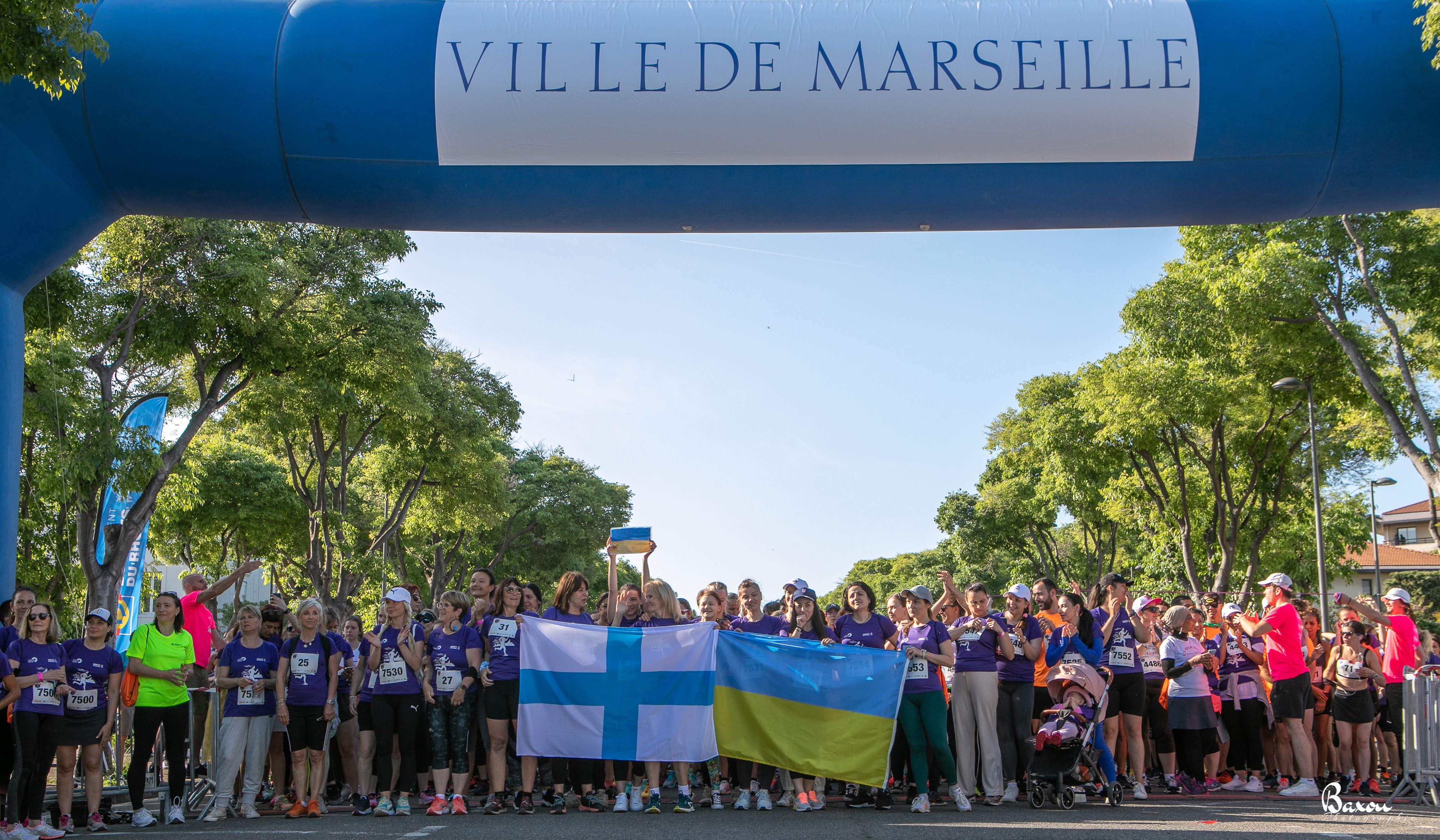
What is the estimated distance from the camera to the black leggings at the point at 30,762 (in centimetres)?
769

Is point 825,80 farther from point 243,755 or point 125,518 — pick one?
point 125,518

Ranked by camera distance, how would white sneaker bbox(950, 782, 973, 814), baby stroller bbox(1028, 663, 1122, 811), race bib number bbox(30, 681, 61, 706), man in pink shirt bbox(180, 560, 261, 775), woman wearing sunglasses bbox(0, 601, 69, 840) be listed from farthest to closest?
man in pink shirt bbox(180, 560, 261, 775) → baby stroller bbox(1028, 663, 1122, 811) → white sneaker bbox(950, 782, 973, 814) → race bib number bbox(30, 681, 61, 706) → woman wearing sunglasses bbox(0, 601, 69, 840)

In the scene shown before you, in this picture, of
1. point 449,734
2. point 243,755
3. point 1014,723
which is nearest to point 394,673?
point 449,734

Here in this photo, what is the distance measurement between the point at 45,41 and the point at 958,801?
7.82 meters

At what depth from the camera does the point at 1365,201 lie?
784 cm

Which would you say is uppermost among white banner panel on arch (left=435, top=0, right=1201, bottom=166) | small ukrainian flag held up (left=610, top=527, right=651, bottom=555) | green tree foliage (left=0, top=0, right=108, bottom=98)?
white banner panel on arch (left=435, top=0, right=1201, bottom=166)

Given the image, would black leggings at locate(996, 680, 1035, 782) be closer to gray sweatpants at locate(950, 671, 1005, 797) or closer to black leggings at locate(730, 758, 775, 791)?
gray sweatpants at locate(950, 671, 1005, 797)

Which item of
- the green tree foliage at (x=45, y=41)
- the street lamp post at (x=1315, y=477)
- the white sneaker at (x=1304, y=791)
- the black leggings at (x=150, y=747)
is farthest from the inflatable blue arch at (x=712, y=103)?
the street lamp post at (x=1315, y=477)

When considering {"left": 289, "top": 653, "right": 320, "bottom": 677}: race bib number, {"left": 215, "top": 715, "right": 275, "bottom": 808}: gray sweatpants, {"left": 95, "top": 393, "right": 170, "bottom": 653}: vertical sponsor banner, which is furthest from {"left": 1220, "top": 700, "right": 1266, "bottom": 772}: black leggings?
{"left": 95, "top": 393, "right": 170, "bottom": 653}: vertical sponsor banner

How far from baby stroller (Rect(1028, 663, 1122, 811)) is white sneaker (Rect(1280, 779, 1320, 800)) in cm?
198

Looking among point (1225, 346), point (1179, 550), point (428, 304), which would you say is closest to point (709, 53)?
point (428, 304)

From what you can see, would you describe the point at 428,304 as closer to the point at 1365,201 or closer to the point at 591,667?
the point at 591,667

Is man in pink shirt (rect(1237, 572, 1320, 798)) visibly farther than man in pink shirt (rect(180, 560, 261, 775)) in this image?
Yes

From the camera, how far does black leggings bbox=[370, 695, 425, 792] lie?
29.4 feet
